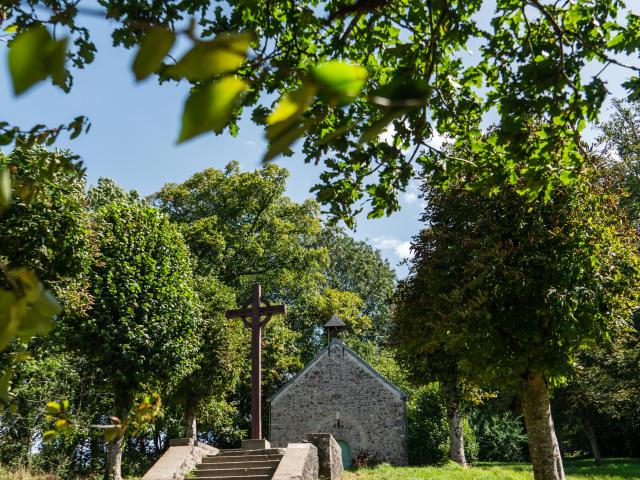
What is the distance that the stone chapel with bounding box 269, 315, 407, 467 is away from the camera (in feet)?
70.9

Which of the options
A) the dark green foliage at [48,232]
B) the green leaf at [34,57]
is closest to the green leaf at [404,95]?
the green leaf at [34,57]

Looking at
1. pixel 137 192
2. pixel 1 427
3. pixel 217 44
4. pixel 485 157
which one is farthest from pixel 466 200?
pixel 137 192

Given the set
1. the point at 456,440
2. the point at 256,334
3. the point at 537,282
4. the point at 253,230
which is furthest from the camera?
the point at 253,230

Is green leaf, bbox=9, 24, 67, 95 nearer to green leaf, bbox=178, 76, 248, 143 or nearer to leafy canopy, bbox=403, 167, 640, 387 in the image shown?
green leaf, bbox=178, 76, 248, 143

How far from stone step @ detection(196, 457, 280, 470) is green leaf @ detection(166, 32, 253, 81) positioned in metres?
11.1

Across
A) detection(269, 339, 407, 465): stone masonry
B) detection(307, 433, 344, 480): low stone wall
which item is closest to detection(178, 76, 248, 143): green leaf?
detection(307, 433, 344, 480): low stone wall

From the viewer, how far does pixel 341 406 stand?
73.7 feet

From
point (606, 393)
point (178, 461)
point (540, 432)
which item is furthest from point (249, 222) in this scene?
point (540, 432)

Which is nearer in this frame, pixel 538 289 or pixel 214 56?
pixel 214 56

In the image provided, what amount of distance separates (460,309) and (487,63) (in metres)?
4.44

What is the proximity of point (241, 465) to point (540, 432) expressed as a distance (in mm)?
6154

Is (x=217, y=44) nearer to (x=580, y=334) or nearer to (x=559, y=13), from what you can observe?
(x=559, y=13)

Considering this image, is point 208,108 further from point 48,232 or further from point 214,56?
point 48,232

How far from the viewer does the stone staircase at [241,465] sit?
33.6 ft
